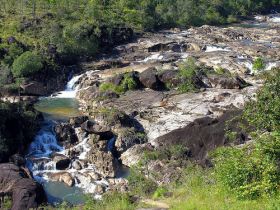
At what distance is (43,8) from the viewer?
2896 inches

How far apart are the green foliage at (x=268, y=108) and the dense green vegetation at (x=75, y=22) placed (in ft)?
115

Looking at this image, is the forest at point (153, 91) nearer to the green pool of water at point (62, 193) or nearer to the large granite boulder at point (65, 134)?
the large granite boulder at point (65, 134)

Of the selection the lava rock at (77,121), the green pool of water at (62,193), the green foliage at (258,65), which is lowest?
the green pool of water at (62,193)

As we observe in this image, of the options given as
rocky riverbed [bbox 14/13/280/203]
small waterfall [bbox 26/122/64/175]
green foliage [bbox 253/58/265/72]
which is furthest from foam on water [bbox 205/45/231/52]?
small waterfall [bbox 26/122/64/175]


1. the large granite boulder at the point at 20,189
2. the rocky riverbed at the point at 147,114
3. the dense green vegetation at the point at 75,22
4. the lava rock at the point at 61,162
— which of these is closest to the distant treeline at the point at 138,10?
the dense green vegetation at the point at 75,22

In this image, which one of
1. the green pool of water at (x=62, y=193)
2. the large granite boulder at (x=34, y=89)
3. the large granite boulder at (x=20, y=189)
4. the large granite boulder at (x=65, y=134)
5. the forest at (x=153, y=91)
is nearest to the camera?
the forest at (x=153, y=91)

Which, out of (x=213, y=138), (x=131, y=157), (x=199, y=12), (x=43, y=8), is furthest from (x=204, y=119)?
(x=199, y=12)

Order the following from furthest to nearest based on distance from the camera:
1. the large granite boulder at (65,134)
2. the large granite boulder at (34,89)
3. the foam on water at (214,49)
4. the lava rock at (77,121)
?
the foam on water at (214,49) < the large granite boulder at (34,89) < the lava rock at (77,121) < the large granite boulder at (65,134)

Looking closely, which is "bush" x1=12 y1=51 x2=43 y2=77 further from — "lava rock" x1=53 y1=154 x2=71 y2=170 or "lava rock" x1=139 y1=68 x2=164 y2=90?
"lava rock" x1=53 y1=154 x2=71 y2=170

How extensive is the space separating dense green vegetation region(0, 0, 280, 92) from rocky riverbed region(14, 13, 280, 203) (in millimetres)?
3754

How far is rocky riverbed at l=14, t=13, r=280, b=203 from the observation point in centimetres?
3069

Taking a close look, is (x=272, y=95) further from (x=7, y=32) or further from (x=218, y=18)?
(x=218, y=18)

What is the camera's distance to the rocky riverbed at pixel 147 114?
101ft

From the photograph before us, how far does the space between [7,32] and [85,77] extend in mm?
15924
